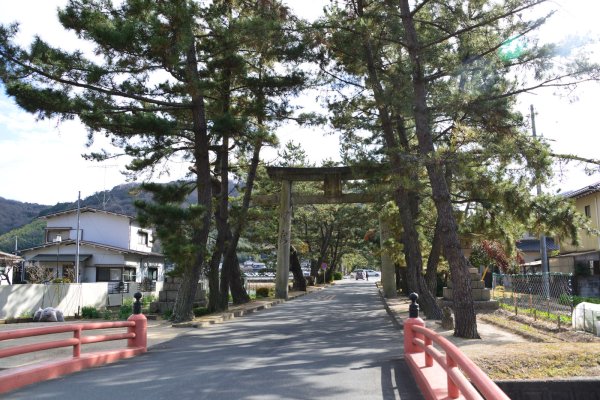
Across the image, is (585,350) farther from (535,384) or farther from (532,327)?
(532,327)

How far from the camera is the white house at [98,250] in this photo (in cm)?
4316

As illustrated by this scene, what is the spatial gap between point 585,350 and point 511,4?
7.99 m

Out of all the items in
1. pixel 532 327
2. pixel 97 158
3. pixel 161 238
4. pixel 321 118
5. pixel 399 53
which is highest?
pixel 399 53

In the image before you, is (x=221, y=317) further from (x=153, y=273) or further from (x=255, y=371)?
(x=153, y=273)

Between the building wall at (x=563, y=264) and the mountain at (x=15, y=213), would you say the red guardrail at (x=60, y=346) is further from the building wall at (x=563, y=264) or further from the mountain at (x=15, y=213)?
the mountain at (x=15, y=213)

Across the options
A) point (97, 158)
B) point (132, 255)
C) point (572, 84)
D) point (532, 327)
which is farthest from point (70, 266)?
point (572, 84)

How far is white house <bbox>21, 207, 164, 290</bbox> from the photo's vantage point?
43.2 meters

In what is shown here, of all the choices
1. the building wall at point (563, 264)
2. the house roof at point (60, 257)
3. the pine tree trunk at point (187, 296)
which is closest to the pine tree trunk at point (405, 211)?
the pine tree trunk at point (187, 296)

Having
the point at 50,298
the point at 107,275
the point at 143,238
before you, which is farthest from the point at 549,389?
the point at 143,238

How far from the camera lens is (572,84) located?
12.4 m

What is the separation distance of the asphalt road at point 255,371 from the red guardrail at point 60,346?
8.3 inches

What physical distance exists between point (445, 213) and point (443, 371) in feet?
20.7

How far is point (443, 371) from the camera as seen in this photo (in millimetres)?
7562

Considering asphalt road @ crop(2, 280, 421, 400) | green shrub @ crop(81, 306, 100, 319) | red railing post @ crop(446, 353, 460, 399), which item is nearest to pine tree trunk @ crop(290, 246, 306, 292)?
green shrub @ crop(81, 306, 100, 319)
